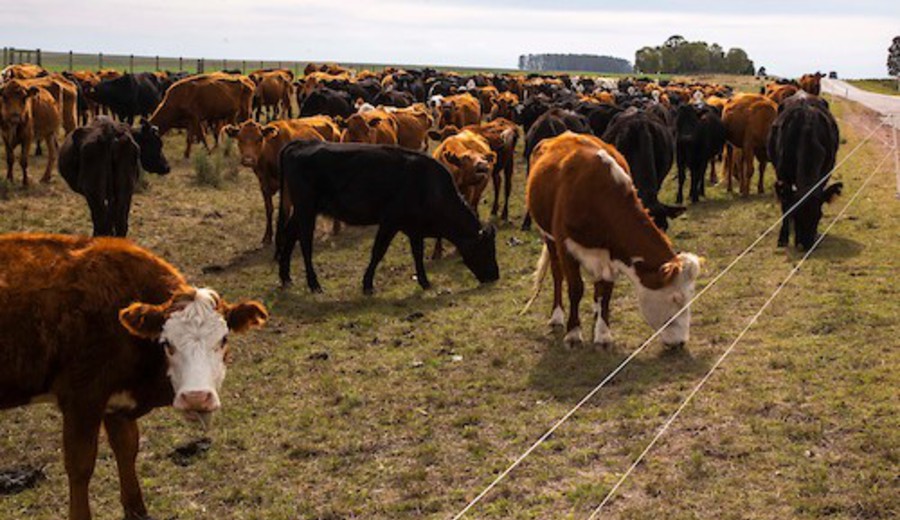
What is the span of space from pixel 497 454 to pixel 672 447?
4.40ft

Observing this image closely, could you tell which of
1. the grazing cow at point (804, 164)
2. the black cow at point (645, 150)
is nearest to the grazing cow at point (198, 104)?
the black cow at point (645, 150)

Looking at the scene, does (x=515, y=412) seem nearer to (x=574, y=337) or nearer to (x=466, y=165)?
(x=574, y=337)

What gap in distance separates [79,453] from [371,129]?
1295 cm

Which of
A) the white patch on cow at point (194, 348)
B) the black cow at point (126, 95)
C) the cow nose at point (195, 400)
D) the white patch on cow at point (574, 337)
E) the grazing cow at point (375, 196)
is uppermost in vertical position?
the black cow at point (126, 95)

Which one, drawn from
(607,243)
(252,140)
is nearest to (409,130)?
(252,140)

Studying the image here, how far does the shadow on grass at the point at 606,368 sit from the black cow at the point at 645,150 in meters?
2.61

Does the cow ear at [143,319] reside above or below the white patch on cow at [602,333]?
above

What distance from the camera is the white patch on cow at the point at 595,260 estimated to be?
913 cm

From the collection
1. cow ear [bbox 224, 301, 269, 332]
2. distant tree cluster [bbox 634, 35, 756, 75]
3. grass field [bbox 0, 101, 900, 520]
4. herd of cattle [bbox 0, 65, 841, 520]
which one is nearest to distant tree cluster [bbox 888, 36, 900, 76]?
distant tree cluster [bbox 634, 35, 756, 75]

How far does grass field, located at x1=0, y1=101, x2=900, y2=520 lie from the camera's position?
20.5 ft

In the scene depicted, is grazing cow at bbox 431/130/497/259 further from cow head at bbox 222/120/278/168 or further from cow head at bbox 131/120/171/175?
cow head at bbox 131/120/171/175

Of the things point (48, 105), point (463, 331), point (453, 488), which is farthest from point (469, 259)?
point (48, 105)

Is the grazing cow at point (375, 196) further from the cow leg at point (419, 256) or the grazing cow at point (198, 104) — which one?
the grazing cow at point (198, 104)

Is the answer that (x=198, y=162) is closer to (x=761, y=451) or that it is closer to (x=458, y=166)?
(x=458, y=166)
